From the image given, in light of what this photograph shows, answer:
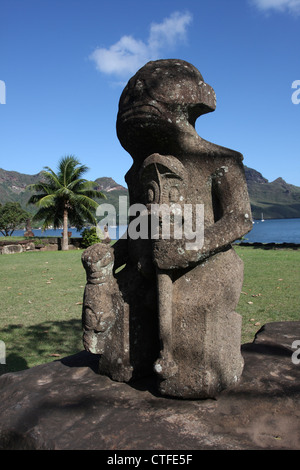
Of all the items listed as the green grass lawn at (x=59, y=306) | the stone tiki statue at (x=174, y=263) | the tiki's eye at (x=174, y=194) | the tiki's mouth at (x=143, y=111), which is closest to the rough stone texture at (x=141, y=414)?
the stone tiki statue at (x=174, y=263)

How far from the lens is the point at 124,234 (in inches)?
121

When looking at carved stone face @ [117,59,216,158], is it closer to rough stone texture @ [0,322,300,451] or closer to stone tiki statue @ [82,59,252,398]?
stone tiki statue @ [82,59,252,398]

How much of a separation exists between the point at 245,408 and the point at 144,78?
7.49ft

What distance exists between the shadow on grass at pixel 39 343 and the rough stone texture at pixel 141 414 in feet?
6.32

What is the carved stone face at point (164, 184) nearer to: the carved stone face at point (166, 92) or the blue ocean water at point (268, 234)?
the carved stone face at point (166, 92)

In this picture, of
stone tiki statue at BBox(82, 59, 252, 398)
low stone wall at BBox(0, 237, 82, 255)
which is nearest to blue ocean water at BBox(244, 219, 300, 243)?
stone tiki statue at BBox(82, 59, 252, 398)

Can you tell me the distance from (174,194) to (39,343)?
3860 mm

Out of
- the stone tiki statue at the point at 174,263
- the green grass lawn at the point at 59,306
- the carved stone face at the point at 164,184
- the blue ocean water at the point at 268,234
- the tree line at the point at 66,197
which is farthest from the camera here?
the blue ocean water at the point at 268,234

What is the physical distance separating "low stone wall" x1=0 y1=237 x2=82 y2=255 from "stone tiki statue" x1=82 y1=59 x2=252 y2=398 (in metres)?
18.6

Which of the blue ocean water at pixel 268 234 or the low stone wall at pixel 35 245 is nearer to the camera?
the low stone wall at pixel 35 245

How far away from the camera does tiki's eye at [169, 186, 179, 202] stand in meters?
2.61

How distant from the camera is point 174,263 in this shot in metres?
2.39

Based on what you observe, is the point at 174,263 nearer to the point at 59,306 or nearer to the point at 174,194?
the point at 174,194

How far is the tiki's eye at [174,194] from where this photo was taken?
103 inches
